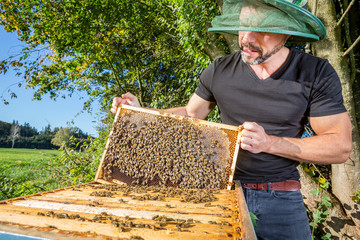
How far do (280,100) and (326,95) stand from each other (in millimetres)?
432

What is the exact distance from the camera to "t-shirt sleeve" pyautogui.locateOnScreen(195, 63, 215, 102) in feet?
9.99

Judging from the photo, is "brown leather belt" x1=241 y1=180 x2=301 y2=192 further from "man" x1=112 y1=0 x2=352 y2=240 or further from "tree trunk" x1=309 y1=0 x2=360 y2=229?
"tree trunk" x1=309 y1=0 x2=360 y2=229

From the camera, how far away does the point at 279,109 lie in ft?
8.38

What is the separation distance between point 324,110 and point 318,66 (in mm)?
475

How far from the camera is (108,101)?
14.5m

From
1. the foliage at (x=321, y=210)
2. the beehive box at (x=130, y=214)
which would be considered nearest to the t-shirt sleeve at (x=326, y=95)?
the beehive box at (x=130, y=214)

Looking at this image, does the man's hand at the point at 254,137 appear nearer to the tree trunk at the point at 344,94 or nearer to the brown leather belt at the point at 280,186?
the brown leather belt at the point at 280,186

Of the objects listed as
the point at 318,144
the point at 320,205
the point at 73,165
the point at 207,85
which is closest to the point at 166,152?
the point at 207,85

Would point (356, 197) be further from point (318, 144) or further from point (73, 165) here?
→ point (73, 165)

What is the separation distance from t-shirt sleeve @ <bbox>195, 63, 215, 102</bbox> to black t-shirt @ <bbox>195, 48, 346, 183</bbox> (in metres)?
0.24

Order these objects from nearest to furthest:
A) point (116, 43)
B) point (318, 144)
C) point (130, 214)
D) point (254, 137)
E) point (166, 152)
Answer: point (130, 214) < point (254, 137) < point (318, 144) < point (166, 152) < point (116, 43)

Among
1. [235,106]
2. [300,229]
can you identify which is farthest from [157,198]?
A: [300,229]

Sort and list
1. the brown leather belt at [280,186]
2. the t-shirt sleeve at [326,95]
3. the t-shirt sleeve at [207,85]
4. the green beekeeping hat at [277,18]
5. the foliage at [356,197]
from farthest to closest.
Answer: the foliage at [356,197], the t-shirt sleeve at [207,85], the brown leather belt at [280,186], the t-shirt sleeve at [326,95], the green beekeeping hat at [277,18]

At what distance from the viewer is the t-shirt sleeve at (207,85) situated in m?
3.04
